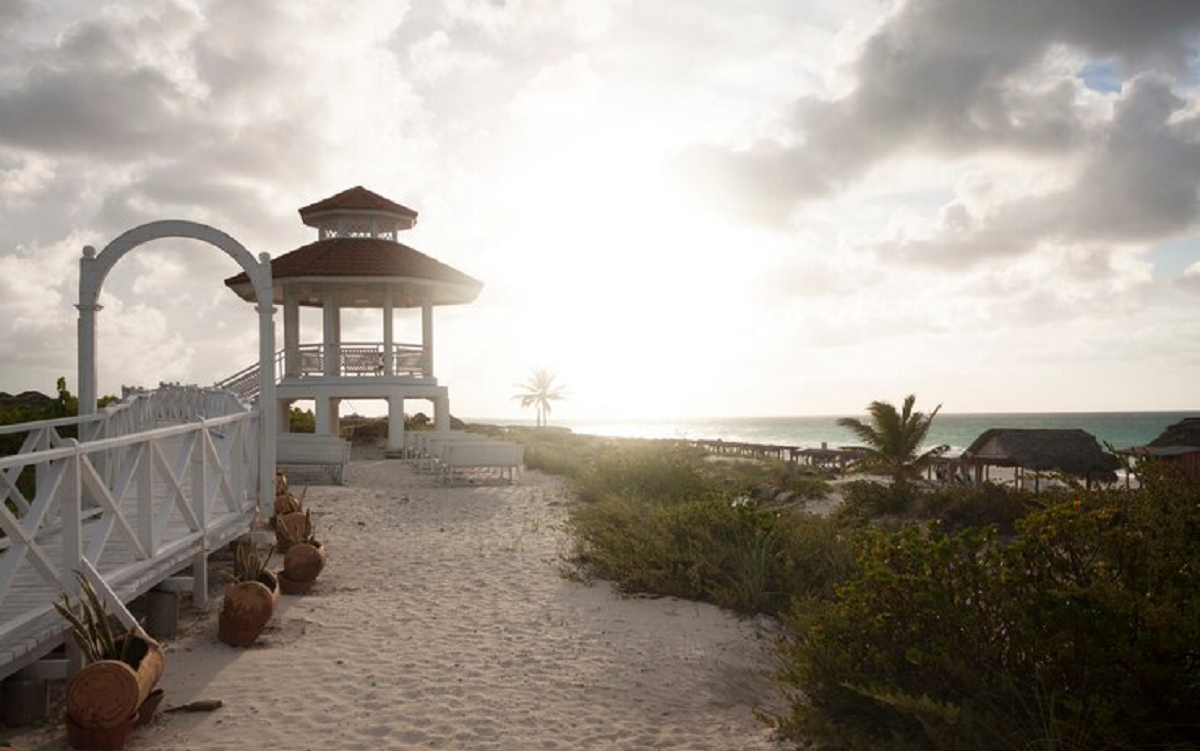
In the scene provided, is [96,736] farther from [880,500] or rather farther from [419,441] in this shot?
[419,441]

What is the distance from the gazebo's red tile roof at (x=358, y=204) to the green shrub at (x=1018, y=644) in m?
24.7

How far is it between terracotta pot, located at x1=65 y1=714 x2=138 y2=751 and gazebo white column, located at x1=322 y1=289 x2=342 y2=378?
67.5 feet

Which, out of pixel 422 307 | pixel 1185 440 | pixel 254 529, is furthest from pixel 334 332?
pixel 1185 440

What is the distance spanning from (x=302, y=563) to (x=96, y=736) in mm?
4125

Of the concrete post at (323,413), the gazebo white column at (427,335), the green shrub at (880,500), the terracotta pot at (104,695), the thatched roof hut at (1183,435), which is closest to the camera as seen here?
the terracotta pot at (104,695)

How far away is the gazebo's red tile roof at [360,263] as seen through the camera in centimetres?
2456

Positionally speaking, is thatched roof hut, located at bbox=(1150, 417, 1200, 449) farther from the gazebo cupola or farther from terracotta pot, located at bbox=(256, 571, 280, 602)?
terracotta pot, located at bbox=(256, 571, 280, 602)

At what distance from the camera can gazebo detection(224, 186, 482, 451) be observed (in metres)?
24.8

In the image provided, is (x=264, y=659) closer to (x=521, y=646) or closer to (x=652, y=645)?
Answer: (x=521, y=646)

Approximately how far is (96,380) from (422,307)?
15266mm

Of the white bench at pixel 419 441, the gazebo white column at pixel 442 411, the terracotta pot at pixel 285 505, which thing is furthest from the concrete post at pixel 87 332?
the gazebo white column at pixel 442 411

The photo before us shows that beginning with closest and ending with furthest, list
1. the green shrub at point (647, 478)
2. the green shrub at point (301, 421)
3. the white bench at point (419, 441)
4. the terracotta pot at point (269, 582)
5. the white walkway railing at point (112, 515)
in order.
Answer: the white walkway railing at point (112, 515) < the terracotta pot at point (269, 582) < the green shrub at point (647, 478) < the white bench at point (419, 441) < the green shrub at point (301, 421)

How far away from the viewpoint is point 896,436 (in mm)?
19562

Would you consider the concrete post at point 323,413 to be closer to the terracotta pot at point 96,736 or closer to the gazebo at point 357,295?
the gazebo at point 357,295
